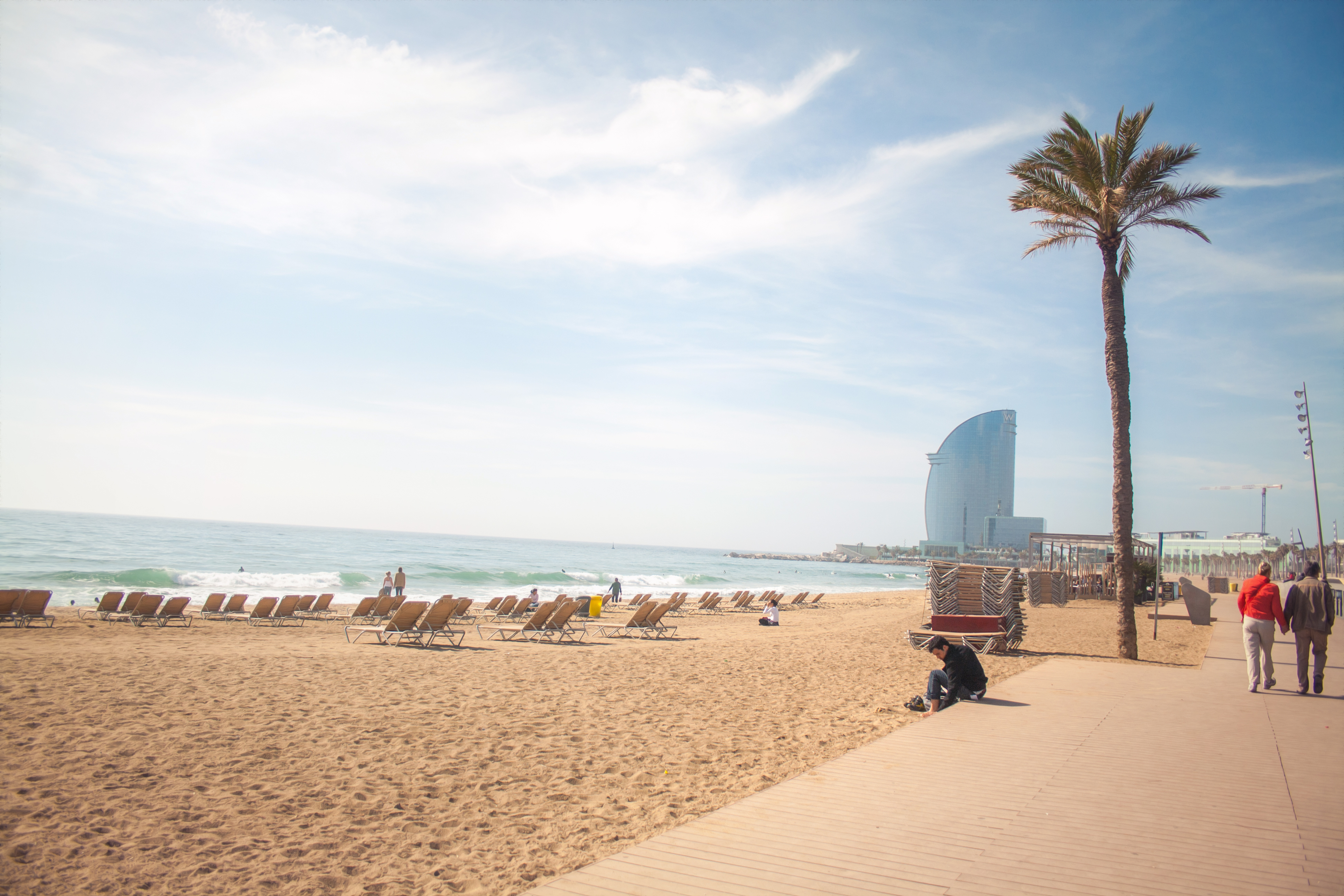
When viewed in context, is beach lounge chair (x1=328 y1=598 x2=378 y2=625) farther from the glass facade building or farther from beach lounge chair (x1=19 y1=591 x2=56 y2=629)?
the glass facade building

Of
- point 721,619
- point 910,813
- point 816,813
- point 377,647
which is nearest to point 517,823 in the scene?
point 816,813

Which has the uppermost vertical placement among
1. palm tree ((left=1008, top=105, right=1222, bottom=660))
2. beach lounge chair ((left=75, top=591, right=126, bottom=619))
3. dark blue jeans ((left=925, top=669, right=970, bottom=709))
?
palm tree ((left=1008, top=105, right=1222, bottom=660))

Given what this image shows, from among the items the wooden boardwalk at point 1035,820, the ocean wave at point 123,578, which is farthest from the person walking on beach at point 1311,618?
the ocean wave at point 123,578

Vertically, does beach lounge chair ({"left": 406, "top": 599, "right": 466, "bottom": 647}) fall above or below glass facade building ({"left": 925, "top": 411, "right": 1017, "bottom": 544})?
below

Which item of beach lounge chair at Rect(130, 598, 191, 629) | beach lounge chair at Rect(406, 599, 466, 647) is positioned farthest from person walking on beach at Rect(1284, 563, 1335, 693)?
beach lounge chair at Rect(130, 598, 191, 629)

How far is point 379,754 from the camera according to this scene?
5.34 m

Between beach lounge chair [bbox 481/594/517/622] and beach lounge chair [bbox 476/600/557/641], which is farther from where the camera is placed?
beach lounge chair [bbox 481/594/517/622]

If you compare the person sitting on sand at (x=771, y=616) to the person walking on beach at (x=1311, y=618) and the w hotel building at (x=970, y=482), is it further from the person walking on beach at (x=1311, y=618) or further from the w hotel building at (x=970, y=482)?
the w hotel building at (x=970, y=482)

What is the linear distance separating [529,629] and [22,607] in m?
8.15

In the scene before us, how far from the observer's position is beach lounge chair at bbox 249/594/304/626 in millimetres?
15625

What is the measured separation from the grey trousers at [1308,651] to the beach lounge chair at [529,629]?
10.2m

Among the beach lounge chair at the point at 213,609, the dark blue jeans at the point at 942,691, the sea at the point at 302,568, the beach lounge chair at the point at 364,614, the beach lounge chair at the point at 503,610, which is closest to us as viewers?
the dark blue jeans at the point at 942,691

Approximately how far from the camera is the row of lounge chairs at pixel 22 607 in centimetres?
1245

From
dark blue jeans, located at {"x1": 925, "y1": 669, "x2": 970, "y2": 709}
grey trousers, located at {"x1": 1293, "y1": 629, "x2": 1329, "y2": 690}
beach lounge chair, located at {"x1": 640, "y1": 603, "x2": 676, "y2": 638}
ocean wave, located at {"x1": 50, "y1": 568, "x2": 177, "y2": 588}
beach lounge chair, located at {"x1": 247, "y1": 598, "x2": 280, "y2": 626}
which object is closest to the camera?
dark blue jeans, located at {"x1": 925, "y1": 669, "x2": 970, "y2": 709}
